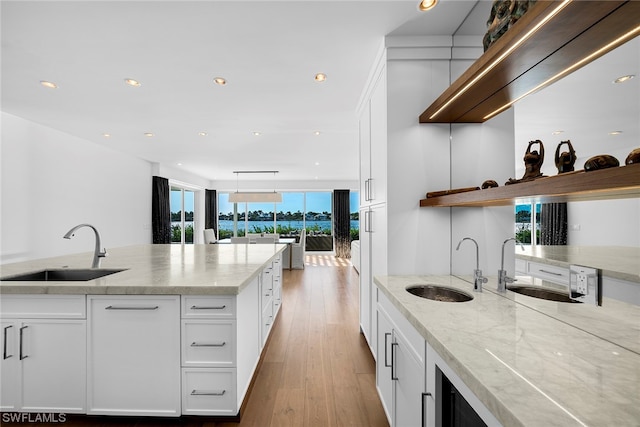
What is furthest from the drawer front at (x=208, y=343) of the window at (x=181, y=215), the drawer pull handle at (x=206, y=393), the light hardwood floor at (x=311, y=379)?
the window at (x=181, y=215)

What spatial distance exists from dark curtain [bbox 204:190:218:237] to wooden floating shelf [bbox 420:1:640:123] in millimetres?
8972

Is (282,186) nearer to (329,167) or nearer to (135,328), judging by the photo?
(329,167)

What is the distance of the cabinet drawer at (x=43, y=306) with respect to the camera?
1.69 metres

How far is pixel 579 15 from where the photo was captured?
2.92ft

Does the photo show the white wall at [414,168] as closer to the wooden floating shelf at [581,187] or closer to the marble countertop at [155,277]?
the wooden floating shelf at [581,187]

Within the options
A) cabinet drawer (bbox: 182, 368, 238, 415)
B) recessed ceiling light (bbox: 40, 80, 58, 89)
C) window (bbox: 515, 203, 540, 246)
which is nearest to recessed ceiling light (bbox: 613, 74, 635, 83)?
window (bbox: 515, 203, 540, 246)

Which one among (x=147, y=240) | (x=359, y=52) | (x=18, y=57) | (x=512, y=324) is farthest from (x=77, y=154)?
(x=512, y=324)

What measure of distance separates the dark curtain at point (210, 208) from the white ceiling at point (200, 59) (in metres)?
5.30

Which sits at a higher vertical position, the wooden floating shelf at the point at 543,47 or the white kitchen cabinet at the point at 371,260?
the wooden floating shelf at the point at 543,47

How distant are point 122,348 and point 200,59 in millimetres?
2078

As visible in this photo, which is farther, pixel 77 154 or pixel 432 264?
pixel 77 154

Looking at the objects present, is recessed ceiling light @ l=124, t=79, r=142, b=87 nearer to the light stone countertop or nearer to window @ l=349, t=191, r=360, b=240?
the light stone countertop

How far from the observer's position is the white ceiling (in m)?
1.75

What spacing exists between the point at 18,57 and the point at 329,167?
5.52 m
